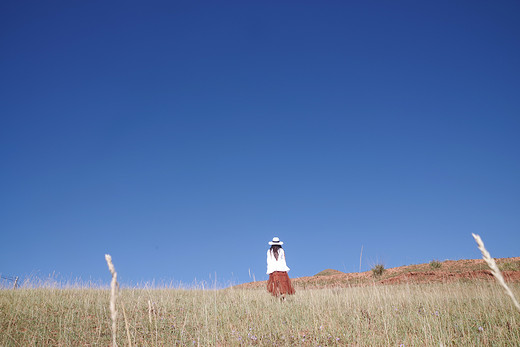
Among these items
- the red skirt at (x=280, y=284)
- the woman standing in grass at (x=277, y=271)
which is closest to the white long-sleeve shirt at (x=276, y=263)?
the woman standing in grass at (x=277, y=271)

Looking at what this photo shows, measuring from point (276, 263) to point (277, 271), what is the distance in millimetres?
257

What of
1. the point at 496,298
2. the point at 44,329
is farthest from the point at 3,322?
the point at 496,298

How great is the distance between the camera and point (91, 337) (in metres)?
6.46

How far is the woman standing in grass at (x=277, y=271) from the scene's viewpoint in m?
11.1

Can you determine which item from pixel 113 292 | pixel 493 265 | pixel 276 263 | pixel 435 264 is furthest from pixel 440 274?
pixel 113 292

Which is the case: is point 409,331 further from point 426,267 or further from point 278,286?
point 426,267

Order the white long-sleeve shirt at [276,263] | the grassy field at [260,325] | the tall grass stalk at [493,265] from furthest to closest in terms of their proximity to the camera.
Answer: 1. the white long-sleeve shirt at [276,263]
2. the grassy field at [260,325]
3. the tall grass stalk at [493,265]

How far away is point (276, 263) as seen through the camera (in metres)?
11.4

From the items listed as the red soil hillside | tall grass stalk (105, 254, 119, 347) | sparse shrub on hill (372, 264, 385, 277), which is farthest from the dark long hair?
sparse shrub on hill (372, 264, 385, 277)

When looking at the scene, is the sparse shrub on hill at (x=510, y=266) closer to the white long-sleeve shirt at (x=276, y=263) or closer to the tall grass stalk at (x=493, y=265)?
the white long-sleeve shirt at (x=276, y=263)

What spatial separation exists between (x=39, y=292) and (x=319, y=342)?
933cm

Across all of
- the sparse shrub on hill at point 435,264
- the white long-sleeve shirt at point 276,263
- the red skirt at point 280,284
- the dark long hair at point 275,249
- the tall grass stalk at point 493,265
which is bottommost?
the tall grass stalk at point 493,265

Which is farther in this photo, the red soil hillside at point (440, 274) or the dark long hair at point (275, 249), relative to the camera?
the red soil hillside at point (440, 274)

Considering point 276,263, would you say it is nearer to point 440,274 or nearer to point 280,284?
point 280,284
